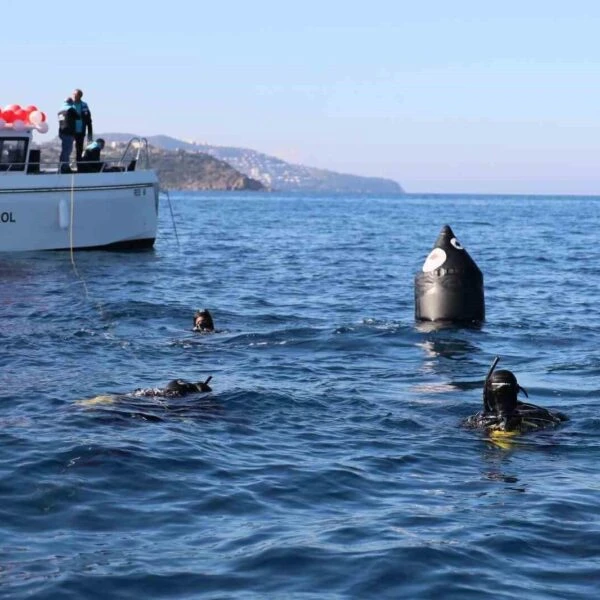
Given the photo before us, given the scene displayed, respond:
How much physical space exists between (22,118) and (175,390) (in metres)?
20.3

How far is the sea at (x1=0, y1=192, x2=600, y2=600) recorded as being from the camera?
→ 23.4 ft

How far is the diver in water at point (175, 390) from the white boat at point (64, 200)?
1897 cm

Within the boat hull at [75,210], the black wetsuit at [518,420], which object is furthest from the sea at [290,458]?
the boat hull at [75,210]

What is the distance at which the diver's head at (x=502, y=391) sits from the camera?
1039cm

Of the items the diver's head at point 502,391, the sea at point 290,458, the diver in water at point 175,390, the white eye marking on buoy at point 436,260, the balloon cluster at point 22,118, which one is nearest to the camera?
the sea at point 290,458

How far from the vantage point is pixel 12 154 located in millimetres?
30750

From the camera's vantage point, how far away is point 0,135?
30500mm

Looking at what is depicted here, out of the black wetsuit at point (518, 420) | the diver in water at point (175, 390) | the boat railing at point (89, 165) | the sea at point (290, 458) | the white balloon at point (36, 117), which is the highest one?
the white balloon at point (36, 117)

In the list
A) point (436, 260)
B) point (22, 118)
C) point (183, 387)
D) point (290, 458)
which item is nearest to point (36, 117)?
point (22, 118)

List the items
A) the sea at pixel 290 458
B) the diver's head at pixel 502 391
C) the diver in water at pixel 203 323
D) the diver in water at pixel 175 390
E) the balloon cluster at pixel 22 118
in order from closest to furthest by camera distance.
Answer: the sea at pixel 290 458 < the diver's head at pixel 502 391 < the diver in water at pixel 175 390 < the diver in water at pixel 203 323 < the balloon cluster at pixel 22 118

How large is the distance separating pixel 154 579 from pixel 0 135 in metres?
25.3

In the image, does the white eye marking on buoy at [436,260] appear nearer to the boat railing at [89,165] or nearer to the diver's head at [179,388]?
→ the diver's head at [179,388]

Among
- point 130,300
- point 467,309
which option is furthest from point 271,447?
point 130,300

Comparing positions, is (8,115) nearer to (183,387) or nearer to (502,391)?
(183,387)
